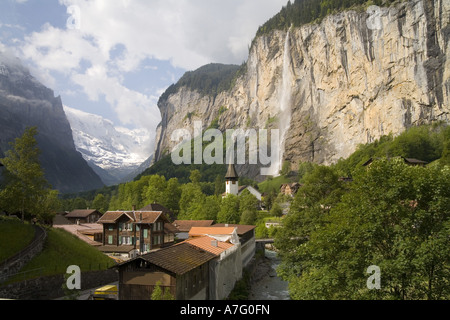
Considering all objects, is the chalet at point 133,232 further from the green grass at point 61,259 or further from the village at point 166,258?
the green grass at point 61,259

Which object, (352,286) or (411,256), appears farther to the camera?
(352,286)

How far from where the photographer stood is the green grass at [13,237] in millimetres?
23447

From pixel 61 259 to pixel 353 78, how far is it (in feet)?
358

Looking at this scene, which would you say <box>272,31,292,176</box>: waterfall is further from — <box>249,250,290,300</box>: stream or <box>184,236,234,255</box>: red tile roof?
<box>184,236,234,255</box>: red tile roof

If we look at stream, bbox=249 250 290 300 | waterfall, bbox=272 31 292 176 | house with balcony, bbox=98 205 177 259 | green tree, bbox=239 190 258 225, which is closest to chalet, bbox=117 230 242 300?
stream, bbox=249 250 290 300

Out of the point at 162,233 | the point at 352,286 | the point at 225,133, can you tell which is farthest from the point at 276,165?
the point at 352,286

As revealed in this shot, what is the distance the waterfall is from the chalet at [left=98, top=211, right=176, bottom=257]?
99.2 metres

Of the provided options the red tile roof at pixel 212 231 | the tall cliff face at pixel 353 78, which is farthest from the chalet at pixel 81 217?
the tall cliff face at pixel 353 78

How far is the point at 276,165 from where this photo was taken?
142 meters

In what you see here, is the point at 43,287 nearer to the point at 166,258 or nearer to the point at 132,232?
the point at 166,258

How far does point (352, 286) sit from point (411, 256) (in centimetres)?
310

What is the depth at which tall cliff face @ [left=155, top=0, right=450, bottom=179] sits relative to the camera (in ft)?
302

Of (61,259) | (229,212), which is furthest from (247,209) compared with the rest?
(61,259)

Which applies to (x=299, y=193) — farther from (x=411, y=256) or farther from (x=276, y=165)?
(x=276, y=165)
